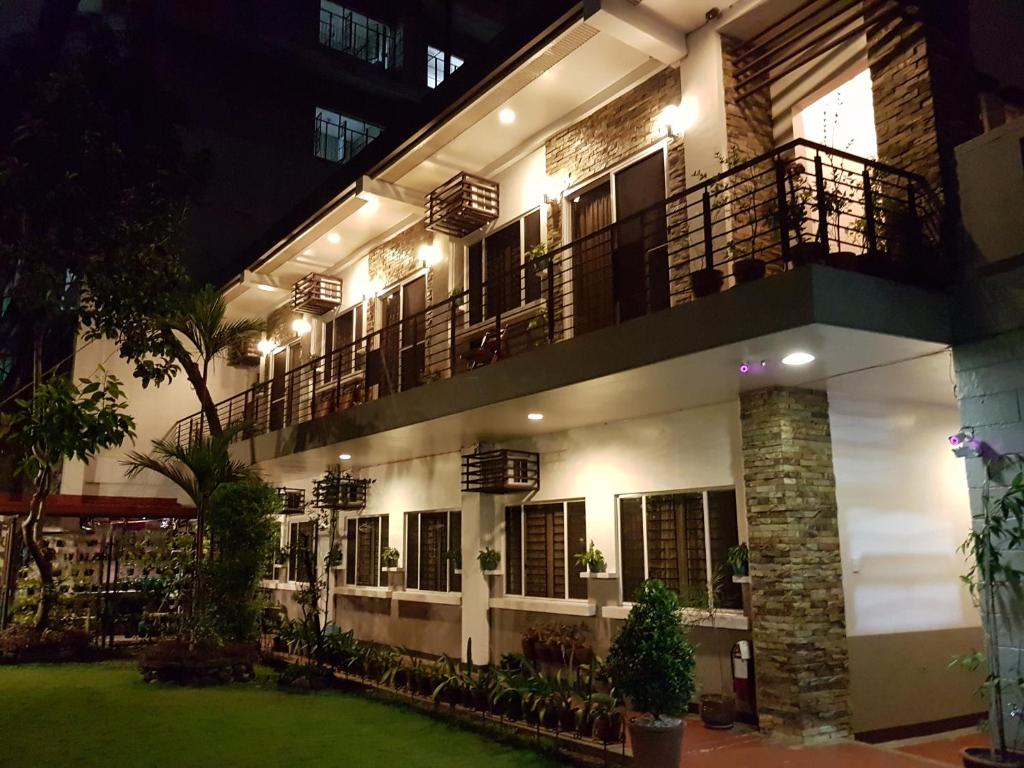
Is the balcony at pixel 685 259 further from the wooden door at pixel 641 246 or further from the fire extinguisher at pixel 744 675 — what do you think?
the fire extinguisher at pixel 744 675

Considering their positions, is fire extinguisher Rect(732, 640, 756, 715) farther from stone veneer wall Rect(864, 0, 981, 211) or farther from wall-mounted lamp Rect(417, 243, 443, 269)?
wall-mounted lamp Rect(417, 243, 443, 269)

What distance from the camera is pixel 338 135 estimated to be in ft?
78.3

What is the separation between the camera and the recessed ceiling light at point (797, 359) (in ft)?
22.0

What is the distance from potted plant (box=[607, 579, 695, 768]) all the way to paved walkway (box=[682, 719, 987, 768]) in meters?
0.93

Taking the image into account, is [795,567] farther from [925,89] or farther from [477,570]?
[477,570]

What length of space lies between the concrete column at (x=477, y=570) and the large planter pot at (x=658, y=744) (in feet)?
17.6

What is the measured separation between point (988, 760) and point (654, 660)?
230 centimetres

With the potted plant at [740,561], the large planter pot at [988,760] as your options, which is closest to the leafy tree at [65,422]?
the potted plant at [740,561]

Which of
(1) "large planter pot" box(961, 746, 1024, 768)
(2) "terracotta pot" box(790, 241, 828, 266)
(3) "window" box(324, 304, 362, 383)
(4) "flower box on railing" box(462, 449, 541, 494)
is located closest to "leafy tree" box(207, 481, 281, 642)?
(4) "flower box on railing" box(462, 449, 541, 494)

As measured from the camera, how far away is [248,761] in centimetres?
702

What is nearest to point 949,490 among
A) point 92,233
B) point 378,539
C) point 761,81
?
point 761,81

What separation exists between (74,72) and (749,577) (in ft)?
31.6

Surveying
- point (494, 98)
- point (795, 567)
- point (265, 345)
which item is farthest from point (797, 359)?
point (265, 345)

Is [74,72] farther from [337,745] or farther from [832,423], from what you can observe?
[832,423]
